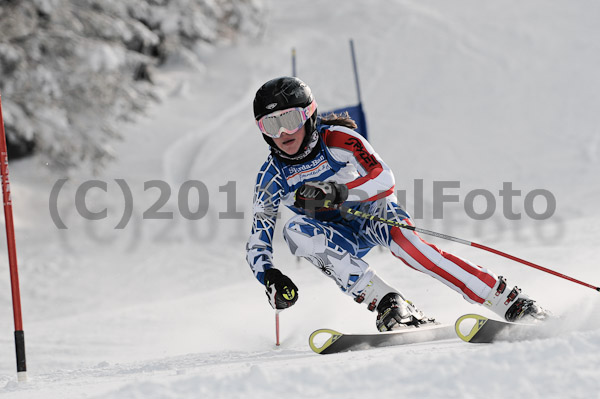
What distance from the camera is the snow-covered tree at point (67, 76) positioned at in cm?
968

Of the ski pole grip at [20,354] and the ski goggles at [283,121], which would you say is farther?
the ski goggles at [283,121]

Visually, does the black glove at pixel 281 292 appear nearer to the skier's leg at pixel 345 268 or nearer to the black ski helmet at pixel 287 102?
the skier's leg at pixel 345 268

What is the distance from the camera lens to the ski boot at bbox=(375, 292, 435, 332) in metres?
3.39

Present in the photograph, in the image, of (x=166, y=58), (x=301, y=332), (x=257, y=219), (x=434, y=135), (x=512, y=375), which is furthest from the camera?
(x=166, y=58)

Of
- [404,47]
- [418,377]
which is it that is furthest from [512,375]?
[404,47]

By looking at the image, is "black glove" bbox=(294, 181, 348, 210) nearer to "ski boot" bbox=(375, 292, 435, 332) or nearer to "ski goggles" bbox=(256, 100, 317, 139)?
"ski goggles" bbox=(256, 100, 317, 139)

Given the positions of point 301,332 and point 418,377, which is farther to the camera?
point 301,332

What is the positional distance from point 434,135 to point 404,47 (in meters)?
4.43

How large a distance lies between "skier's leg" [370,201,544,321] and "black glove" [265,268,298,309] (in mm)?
667

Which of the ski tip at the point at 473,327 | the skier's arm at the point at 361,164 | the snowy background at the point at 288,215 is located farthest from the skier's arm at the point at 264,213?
the ski tip at the point at 473,327

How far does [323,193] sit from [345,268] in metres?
0.50

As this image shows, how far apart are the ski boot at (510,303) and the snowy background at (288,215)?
188 millimetres

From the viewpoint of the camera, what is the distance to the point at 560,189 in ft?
30.4

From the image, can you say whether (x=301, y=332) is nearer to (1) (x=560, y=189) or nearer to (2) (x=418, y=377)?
(2) (x=418, y=377)
